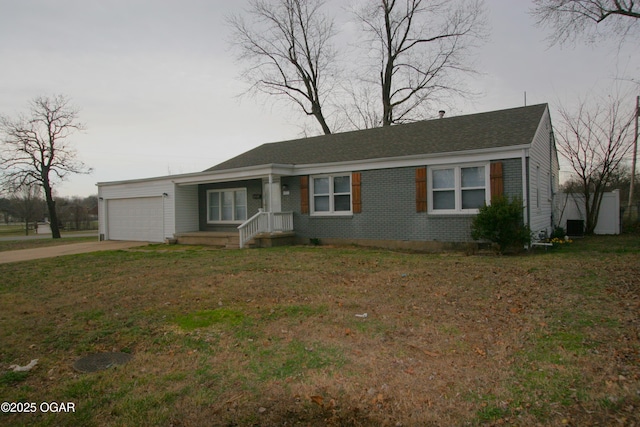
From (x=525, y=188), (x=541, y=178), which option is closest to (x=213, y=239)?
(x=525, y=188)

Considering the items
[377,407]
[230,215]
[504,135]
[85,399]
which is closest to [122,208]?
[230,215]

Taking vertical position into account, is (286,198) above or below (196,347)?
above

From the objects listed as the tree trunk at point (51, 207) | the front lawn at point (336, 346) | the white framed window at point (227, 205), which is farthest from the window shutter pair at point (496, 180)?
the tree trunk at point (51, 207)

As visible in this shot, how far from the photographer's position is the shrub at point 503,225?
1109 cm

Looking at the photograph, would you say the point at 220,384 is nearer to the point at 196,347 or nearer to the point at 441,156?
the point at 196,347

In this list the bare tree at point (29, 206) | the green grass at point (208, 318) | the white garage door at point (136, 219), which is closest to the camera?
the green grass at point (208, 318)

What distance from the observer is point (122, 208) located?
67.5 feet

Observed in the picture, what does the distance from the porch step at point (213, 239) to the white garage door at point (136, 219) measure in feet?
5.41

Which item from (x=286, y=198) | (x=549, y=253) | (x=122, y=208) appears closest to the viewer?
(x=549, y=253)

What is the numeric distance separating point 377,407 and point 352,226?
11.6 meters

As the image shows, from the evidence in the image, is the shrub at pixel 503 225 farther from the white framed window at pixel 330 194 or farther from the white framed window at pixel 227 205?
the white framed window at pixel 227 205

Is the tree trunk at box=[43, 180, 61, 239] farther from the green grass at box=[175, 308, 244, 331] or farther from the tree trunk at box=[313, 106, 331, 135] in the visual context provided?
the green grass at box=[175, 308, 244, 331]

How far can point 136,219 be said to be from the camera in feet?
65.5

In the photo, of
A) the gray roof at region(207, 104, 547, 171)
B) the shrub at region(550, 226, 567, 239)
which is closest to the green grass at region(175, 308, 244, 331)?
the gray roof at region(207, 104, 547, 171)
